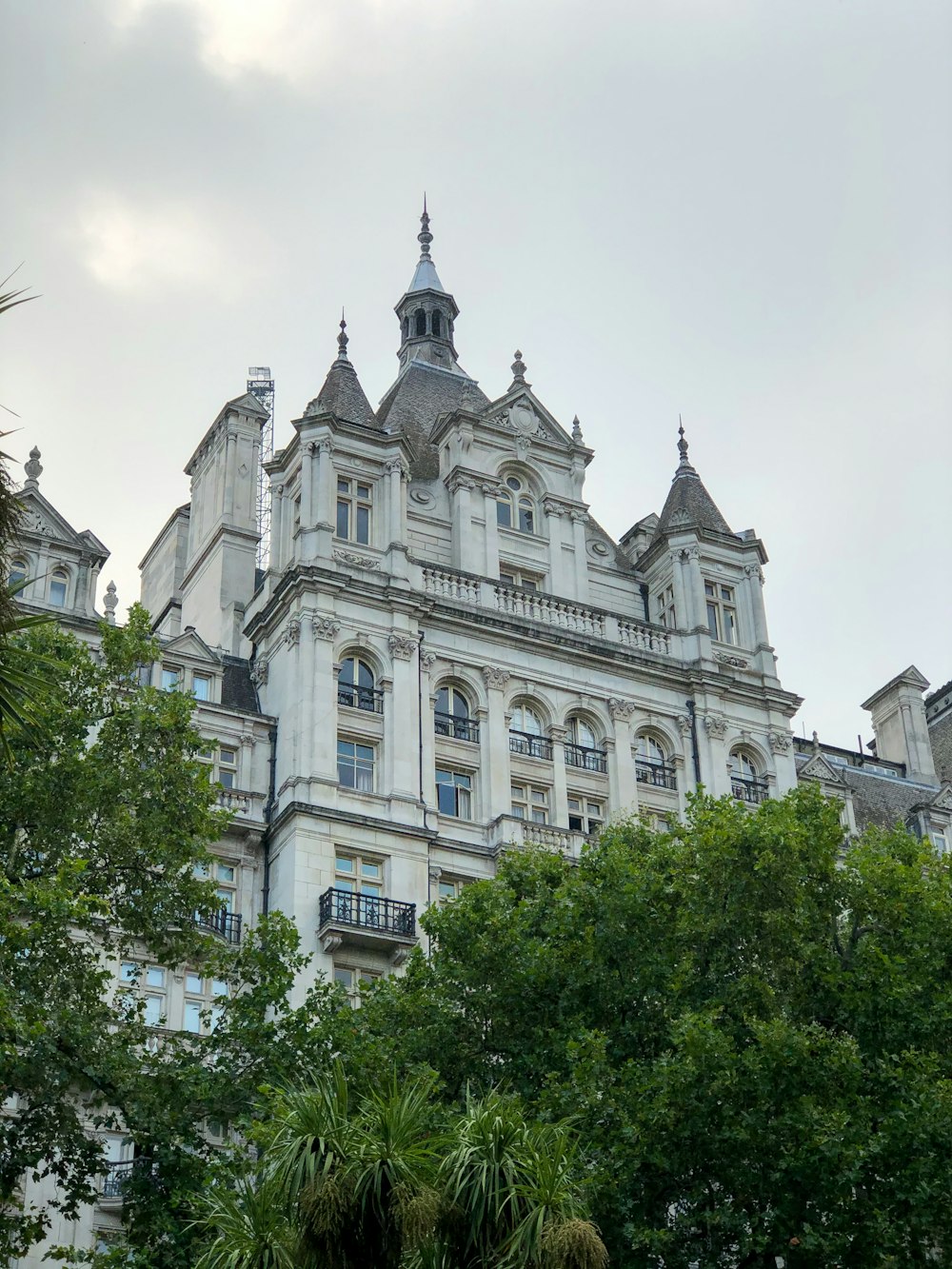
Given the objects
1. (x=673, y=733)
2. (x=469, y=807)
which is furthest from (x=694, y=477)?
(x=469, y=807)

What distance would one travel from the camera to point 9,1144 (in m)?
34.0

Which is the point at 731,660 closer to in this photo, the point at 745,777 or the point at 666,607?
the point at 666,607

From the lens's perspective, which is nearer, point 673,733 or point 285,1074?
point 285,1074

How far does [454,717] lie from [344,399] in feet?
33.6

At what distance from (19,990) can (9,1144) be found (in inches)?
101

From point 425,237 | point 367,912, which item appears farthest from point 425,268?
point 367,912

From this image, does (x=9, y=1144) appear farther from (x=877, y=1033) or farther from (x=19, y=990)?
(x=877, y=1033)

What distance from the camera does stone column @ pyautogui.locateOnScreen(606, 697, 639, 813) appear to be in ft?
180

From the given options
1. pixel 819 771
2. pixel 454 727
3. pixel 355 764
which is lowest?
pixel 355 764

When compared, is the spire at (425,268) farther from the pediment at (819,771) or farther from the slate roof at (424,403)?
the pediment at (819,771)

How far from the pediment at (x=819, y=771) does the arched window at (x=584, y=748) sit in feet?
27.4

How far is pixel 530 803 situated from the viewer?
177 feet

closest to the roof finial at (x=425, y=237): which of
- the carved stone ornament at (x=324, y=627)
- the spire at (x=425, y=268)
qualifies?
the spire at (x=425, y=268)

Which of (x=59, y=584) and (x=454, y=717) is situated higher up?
(x=59, y=584)
